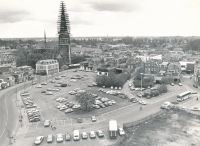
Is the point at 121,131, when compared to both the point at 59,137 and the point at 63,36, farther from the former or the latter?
the point at 63,36

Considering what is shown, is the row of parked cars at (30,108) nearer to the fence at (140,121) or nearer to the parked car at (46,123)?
the parked car at (46,123)

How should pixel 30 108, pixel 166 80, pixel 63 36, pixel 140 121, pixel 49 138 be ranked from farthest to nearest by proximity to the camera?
pixel 63 36 < pixel 166 80 < pixel 30 108 < pixel 140 121 < pixel 49 138

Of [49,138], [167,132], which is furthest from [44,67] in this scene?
→ [167,132]

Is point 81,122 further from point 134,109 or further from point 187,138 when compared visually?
point 187,138

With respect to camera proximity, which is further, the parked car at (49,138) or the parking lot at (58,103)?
the parking lot at (58,103)

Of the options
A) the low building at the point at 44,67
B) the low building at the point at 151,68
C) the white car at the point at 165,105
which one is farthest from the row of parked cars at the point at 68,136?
the low building at the point at 44,67

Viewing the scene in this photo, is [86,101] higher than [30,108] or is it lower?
higher

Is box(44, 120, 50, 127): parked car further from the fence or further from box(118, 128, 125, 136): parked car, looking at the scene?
the fence

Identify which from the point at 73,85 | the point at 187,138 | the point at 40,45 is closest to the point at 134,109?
the point at 187,138

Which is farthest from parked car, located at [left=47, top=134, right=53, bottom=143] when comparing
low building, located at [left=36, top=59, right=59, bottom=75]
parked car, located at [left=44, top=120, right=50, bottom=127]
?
low building, located at [left=36, top=59, right=59, bottom=75]
